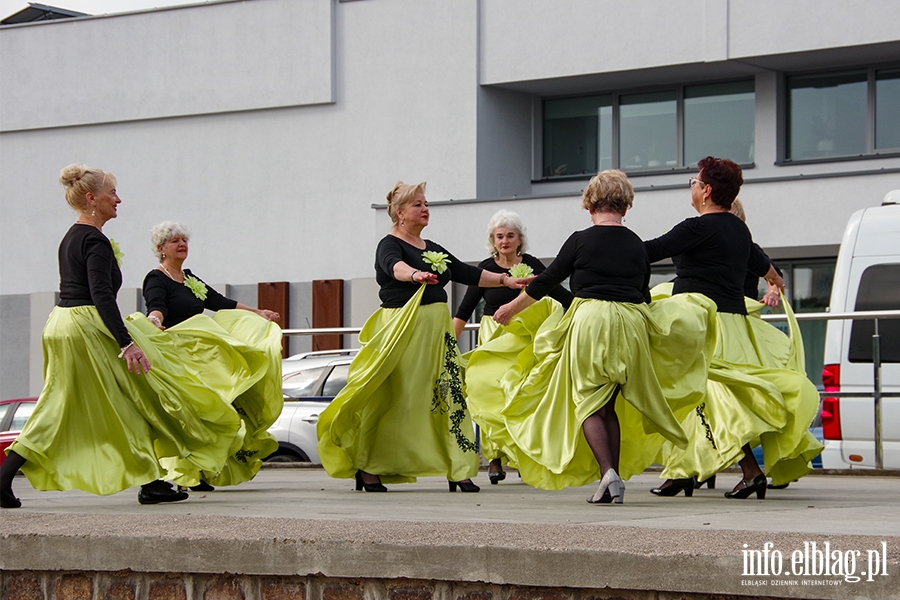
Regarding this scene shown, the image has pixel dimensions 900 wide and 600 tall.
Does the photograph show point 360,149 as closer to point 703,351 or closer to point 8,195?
point 8,195

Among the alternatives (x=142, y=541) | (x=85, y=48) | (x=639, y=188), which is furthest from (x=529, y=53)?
(x=142, y=541)

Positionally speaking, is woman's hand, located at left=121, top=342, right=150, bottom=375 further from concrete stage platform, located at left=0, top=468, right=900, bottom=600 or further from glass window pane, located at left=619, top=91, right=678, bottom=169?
glass window pane, located at left=619, top=91, right=678, bottom=169

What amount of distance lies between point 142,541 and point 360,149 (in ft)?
71.2

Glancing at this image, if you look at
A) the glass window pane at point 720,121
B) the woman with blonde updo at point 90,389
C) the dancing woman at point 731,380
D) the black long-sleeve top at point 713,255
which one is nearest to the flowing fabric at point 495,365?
the black long-sleeve top at point 713,255

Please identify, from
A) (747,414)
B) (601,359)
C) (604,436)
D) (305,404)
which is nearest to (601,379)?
(601,359)

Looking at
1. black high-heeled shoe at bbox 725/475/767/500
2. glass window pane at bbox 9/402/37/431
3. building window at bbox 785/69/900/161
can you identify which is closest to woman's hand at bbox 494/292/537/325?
black high-heeled shoe at bbox 725/475/767/500

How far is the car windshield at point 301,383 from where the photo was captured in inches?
544

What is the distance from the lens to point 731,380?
26.6 ft

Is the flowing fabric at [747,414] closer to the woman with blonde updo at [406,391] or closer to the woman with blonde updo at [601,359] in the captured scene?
the woman with blonde updo at [601,359]

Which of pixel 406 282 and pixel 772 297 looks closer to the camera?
pixel 406 282

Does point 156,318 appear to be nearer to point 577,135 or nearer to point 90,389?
point 90,389

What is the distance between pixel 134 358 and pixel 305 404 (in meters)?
6.09

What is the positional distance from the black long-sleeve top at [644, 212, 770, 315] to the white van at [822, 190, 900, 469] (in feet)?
9.86

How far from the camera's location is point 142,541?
5.28 metres
